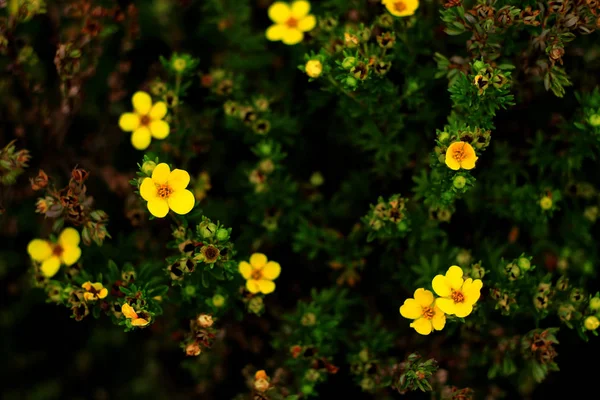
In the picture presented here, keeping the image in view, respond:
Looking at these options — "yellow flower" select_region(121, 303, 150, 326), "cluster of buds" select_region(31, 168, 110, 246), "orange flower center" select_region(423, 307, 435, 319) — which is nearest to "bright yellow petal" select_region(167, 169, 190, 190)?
"cluster of buds" select_region(31, 168, 110, 246)

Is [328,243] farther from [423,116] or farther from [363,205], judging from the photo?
[423,116]

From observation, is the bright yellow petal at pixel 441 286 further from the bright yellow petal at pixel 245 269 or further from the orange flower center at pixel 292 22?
the orange flower center at pixel 292 22

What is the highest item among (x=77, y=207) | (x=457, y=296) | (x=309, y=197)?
(x=77, y=207)

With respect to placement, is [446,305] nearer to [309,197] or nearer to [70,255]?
[309,197]

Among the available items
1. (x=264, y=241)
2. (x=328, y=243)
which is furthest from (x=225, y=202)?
(x=328, y=243)

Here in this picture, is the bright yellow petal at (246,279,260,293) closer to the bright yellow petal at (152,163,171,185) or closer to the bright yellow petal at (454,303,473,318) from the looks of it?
the bright yellow petal at (152,163,171,185)

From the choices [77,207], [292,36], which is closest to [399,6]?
[292,36]
